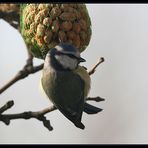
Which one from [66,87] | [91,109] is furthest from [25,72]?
[91,109]

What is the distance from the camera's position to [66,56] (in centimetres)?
225

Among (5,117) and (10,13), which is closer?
(5,117)

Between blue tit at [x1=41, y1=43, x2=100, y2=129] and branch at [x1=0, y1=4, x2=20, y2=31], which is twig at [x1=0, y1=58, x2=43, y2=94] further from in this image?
branch at [x1=0, y1=4, x2=20, y2=31]

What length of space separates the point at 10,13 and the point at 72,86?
14.4 inches

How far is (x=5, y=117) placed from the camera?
92.0 inches

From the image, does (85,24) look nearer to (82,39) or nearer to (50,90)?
(82,39)

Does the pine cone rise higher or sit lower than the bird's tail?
higher

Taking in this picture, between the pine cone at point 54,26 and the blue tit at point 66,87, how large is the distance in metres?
0.06

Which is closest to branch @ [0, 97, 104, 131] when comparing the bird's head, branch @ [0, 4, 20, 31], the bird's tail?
the bird's tail

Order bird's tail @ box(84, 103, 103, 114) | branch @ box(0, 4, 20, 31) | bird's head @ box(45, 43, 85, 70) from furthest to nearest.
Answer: branch @ box(0, 4, 20, 31)
bird's tail @ box(84, 103, 103, 114)
bird's head @ box(45, 43, 85, 70)

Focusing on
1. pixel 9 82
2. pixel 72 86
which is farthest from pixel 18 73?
pixel 72 86

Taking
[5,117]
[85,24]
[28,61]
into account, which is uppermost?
[85,24]

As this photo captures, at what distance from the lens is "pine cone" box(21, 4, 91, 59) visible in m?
2.34

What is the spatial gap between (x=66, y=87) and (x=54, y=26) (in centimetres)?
22
